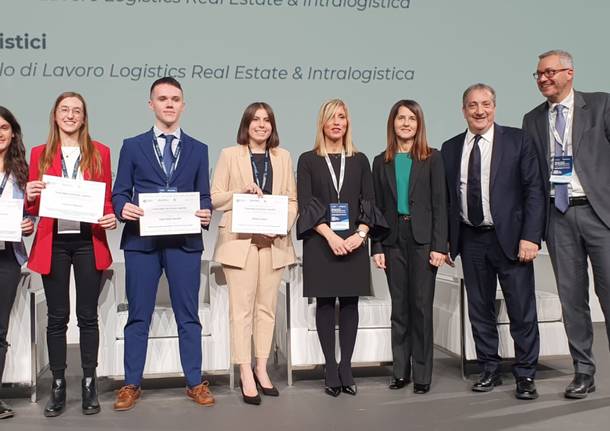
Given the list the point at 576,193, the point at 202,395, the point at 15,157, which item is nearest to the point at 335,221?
the point at 202,395

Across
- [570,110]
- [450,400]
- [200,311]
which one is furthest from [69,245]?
[570,110]

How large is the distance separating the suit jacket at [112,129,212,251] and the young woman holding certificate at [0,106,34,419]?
0.45 meters

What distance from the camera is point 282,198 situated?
3.40 m

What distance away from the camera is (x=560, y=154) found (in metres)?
3.49

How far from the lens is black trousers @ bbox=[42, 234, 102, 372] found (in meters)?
3.21

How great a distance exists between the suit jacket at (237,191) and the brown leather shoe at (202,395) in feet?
2.15

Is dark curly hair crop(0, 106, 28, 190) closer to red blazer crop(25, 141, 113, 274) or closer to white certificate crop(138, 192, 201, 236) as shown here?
red blazer crop(25, 141, 113, 274)

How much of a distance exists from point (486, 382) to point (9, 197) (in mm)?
2637

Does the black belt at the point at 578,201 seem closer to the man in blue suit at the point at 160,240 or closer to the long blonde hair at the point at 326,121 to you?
the long blonde hair at the point at 326,121

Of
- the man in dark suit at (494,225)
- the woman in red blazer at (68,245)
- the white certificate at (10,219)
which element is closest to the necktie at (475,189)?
the man in dark suit at (494,225)

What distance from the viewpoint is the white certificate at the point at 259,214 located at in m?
3.35

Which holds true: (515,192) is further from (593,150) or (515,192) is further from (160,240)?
(160,240)

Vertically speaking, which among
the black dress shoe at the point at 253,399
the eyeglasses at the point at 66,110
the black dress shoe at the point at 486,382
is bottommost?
the black dress shoe at the point at 253,399

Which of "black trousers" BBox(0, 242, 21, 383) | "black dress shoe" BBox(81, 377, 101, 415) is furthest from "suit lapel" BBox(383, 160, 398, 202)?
"black trousers" BBox(0, 242, 21, 383)
